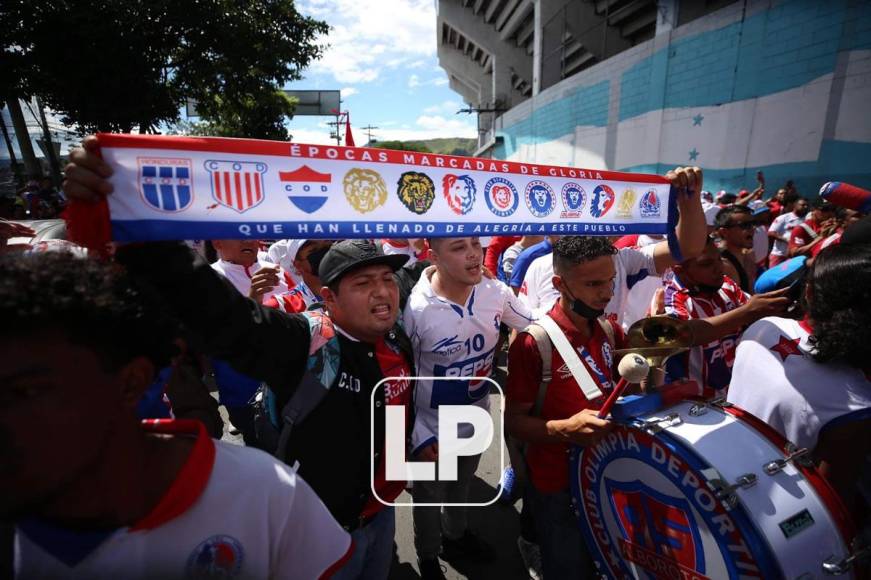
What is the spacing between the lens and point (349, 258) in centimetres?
176

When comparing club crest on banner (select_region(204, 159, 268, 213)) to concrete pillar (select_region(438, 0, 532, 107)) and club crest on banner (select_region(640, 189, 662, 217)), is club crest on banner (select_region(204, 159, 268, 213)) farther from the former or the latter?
concrete pillar (select_region(438, 0, 532, 107))

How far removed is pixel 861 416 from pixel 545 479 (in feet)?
3.92

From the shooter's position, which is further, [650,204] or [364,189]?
[650,204]

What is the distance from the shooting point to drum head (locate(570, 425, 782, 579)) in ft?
4.51

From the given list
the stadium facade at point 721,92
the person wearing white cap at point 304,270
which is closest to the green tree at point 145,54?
the stadium facade at point 721,92

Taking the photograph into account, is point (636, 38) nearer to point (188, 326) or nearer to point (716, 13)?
point (716, 13)

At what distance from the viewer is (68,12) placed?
36.5 ft

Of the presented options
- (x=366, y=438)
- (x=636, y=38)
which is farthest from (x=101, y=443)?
(x=636, y=38)

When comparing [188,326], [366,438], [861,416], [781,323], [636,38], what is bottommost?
[366,438]

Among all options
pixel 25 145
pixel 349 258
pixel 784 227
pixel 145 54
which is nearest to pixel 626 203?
pixel 349 258

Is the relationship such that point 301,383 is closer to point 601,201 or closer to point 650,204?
point 601,201

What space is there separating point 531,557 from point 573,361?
1486mm

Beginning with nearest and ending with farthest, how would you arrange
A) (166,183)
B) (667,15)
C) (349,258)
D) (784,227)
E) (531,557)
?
1. (166,183)
2. (349,258)
3. (531,557)
4. (784,227)
5. (667,15)

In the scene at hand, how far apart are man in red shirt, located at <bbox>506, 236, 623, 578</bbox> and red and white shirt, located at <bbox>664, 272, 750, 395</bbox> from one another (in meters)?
0.95
